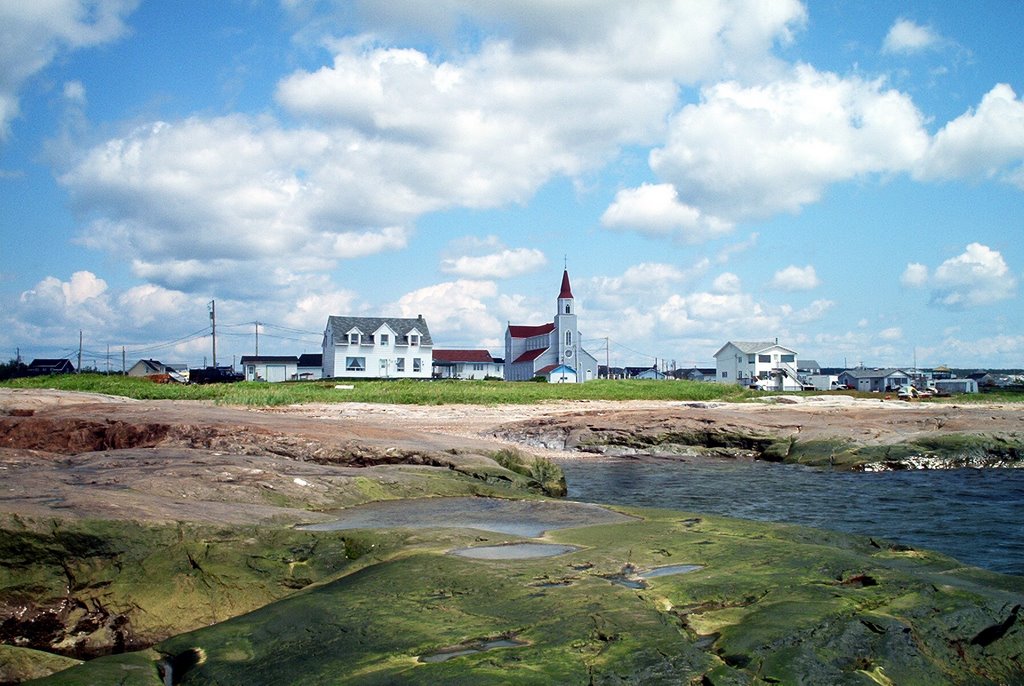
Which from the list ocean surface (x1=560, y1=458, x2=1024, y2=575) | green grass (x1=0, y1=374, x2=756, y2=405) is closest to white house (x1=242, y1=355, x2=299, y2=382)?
green grass (x1=0, y1=374, x2=756, y2=405)

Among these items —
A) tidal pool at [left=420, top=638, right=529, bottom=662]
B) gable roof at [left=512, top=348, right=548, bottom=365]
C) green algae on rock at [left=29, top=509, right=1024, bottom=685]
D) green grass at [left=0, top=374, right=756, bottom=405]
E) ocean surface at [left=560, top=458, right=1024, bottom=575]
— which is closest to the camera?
green algae on rock at [left=29, top=509, right=1024, bottom=685]

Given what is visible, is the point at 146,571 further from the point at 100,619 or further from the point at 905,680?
the point at 905,680

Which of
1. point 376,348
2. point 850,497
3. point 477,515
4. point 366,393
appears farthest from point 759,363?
point 477,515

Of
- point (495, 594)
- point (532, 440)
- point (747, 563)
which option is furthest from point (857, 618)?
point (532, 440)

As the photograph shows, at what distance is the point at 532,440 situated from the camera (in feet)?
85.2

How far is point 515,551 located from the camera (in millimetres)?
6969

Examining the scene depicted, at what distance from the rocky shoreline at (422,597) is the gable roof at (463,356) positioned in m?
87.0

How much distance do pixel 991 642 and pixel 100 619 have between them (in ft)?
20.3

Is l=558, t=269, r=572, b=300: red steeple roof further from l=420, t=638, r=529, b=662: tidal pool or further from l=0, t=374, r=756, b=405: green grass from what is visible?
l=420, t=638, r=529, b=662: tidal pool

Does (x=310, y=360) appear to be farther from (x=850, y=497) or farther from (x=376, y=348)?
(x=850, y=497)

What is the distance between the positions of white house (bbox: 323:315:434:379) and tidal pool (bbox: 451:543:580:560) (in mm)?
68969

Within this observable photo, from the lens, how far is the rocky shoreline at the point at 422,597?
15.1ft

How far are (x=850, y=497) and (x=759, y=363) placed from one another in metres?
83.3

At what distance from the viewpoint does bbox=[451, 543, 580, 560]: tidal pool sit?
21.9 feet
